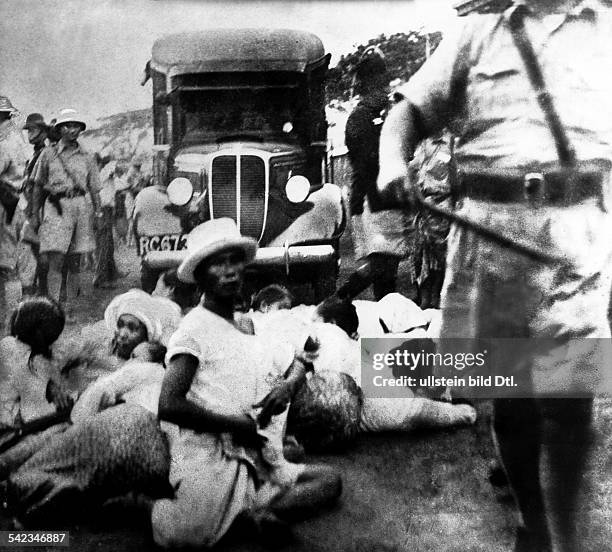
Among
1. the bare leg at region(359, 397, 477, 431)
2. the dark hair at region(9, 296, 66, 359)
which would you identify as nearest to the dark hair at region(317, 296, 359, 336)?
the bare leg at region(359, 397, 477, 431)

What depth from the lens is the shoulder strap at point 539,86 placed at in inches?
202

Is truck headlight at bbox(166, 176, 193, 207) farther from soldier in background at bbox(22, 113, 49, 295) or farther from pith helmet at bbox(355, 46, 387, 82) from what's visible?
pith helmet at bbox(355, 46, 387, 82)

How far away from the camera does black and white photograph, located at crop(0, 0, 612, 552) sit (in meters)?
5.00

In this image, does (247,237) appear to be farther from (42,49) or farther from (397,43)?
(42,49)

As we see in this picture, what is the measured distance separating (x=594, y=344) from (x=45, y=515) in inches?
145

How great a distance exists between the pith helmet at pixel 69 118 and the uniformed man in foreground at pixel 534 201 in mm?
2084

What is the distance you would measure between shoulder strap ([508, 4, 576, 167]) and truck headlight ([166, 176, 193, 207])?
92.8 inches

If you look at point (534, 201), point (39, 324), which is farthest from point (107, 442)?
point (534, 201)

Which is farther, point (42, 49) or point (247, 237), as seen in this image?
point (42, 49)

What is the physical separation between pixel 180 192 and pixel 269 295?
2.98ft

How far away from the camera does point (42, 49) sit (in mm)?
5512

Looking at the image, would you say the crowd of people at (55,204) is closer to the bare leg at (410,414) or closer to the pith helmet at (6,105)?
the pith helmet at (6,105)

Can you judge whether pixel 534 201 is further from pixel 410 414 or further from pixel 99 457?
pixel 99 457

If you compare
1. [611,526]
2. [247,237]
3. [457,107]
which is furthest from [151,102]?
[611,526]
